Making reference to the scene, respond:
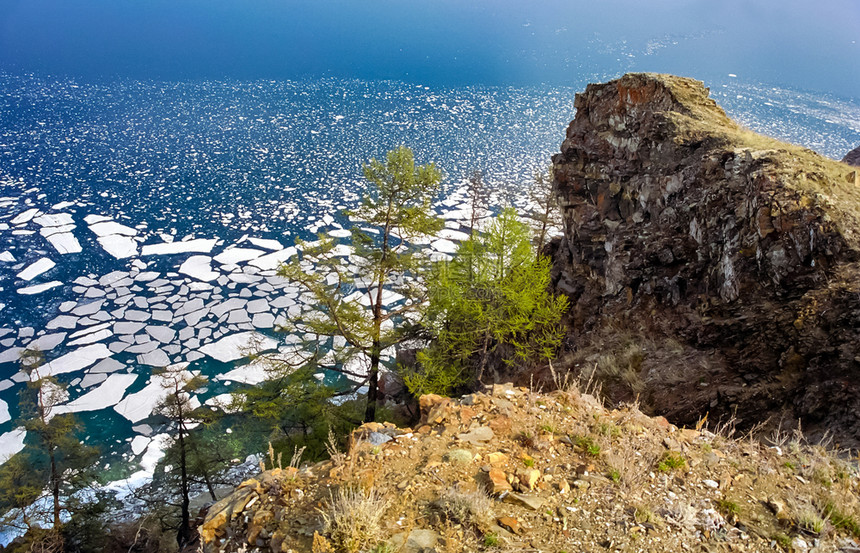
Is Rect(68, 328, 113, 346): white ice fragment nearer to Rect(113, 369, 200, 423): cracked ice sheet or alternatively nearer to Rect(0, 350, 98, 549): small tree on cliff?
Rect(113, 369, 200, 423): cracked ice sheet

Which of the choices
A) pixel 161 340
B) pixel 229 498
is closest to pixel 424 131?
pixel 161 340

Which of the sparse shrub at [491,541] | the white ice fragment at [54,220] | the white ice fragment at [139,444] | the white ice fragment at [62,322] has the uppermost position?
the sparse shrub at [491,541]

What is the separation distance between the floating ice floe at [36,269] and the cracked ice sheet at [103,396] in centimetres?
738

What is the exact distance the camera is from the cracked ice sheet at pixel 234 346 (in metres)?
15.6

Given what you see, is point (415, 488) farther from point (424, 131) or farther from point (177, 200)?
point (424, 131)

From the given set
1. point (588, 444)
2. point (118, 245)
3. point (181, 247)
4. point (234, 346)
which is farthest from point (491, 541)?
point (118, 245)

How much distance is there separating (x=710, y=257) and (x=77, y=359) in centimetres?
1682

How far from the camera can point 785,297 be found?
7492 millimetres

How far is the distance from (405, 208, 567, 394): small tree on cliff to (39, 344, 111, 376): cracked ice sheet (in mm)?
10243

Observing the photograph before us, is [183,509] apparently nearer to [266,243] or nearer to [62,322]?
[62,322]

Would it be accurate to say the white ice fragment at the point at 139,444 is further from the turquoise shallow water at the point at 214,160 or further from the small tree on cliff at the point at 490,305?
the small tree on cliff at the point at 490,305

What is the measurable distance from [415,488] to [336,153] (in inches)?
1121

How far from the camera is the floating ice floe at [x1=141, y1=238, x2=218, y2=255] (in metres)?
20.8

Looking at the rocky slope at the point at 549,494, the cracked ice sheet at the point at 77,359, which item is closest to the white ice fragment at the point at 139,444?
the cracked ice sheet at the point at 77,359
